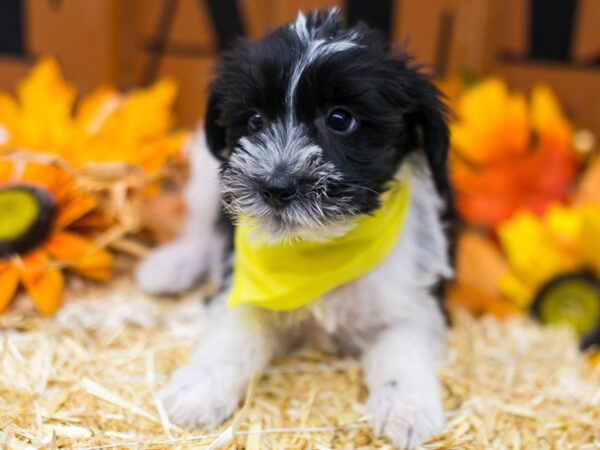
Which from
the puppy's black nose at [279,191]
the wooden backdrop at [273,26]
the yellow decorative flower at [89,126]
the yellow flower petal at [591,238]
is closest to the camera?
the puppy's black nose at [279,191]

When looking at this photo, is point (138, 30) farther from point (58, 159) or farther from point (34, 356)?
point (34, 356)

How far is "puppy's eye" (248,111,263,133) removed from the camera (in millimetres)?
2199

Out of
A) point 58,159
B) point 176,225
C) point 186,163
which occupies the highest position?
point 58,159

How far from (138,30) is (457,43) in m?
2.02

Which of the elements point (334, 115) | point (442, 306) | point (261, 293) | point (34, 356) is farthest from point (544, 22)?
point (34, 356)

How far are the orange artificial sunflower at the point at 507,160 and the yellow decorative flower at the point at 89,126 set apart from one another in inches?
63.8

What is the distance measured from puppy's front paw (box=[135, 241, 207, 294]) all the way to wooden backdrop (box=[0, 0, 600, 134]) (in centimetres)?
139

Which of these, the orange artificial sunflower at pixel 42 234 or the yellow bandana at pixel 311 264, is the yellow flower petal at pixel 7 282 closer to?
the orange artificial sunflower at pixel 42 234

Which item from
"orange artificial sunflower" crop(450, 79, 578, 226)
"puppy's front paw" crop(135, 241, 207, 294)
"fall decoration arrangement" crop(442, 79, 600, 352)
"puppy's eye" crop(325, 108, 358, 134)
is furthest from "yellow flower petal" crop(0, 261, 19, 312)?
"orange artificial sunflower" crop(450, 79, 578, 226)

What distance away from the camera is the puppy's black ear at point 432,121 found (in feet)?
7.50

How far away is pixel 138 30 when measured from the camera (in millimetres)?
4176

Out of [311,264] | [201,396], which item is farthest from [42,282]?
[311,264]

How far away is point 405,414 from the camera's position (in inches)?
80.7

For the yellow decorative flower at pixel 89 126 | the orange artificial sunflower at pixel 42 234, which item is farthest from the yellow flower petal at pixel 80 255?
the yellow decorative flower at pixel 89 126
